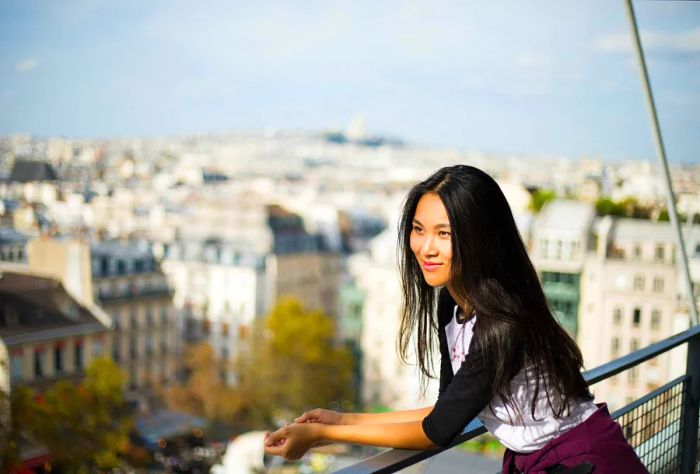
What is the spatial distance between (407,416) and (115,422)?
48.6 ft

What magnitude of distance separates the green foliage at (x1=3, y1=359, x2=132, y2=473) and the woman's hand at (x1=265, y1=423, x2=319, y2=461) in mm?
12755

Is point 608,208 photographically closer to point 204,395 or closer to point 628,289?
point 628,289

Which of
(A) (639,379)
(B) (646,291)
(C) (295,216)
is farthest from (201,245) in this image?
(A) (639,379)

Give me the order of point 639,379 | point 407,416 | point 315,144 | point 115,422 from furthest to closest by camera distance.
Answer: point 315,144
point 115,422
point 639,379
point 407,416

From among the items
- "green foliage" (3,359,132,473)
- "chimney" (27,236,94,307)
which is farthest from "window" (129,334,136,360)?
"green foliage" (3,359,132,473)

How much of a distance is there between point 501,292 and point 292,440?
0.27m

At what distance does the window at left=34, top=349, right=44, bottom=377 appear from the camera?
1482 centimetres

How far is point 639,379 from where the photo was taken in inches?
425

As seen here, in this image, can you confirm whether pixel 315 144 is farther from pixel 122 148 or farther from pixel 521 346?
pixel 521 346

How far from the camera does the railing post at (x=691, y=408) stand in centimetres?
161

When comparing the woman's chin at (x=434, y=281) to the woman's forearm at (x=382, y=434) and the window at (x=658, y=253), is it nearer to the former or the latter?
the woman's forearm at (x=382, y=434)

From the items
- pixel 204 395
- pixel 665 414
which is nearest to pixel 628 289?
pixel 204 395

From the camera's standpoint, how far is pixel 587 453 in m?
0.96

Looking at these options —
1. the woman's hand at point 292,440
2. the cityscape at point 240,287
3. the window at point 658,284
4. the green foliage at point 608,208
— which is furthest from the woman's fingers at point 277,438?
the green foliage at point 608,208
